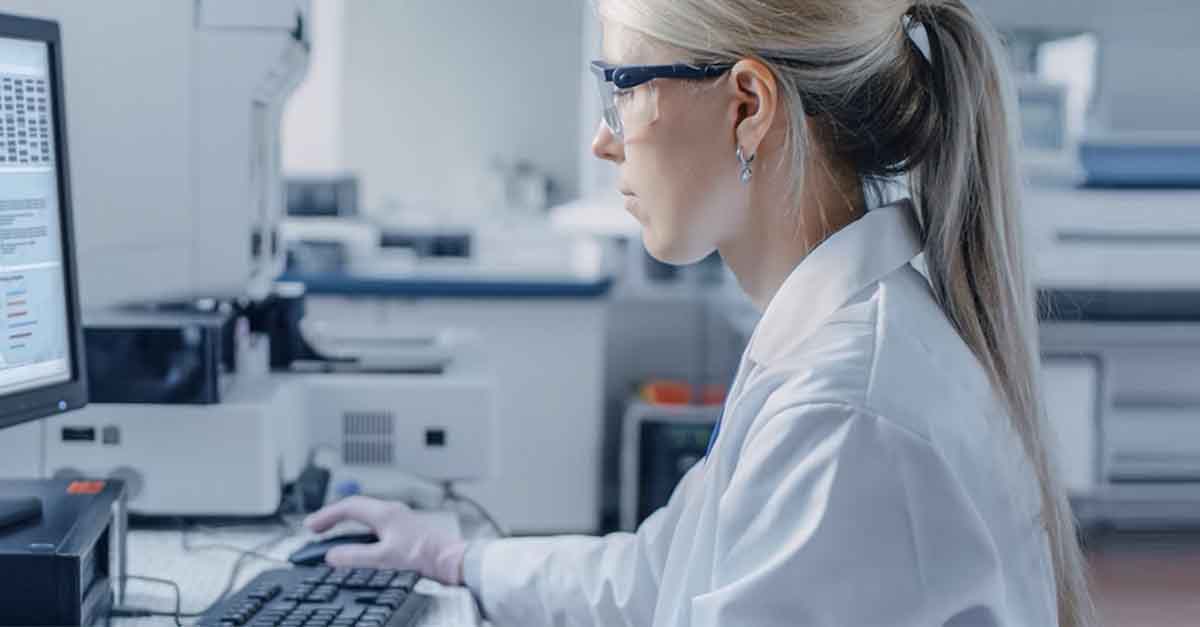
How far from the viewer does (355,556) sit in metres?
1.24

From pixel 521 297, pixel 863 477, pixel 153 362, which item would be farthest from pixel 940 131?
pixel 521 297

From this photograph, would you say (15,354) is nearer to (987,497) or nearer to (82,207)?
(82,207)

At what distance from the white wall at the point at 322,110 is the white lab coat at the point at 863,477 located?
490cm

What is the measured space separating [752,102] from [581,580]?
1.58 feet

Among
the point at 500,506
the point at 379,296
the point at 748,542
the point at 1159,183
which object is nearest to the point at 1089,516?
the point at 1159,183

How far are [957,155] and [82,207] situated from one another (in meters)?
1.02

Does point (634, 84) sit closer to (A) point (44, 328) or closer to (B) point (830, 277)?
(B) point (830, 277)

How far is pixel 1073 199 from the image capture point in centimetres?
351

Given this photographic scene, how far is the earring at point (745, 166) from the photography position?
3.18 ft

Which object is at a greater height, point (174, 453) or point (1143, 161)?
point (1143, 161)

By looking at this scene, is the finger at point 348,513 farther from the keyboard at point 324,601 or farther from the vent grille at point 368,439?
the vent grille at point 368,439

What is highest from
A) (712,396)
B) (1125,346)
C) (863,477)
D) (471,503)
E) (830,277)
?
(830,277)

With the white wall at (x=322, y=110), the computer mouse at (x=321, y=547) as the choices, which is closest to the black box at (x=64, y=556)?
the computer mouse at (x=321, y=547)

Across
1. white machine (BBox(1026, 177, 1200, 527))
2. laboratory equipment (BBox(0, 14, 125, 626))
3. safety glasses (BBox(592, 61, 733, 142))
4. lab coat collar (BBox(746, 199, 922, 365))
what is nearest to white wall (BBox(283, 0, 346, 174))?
white machine (BBox(1026, 177, 1200, 527))
